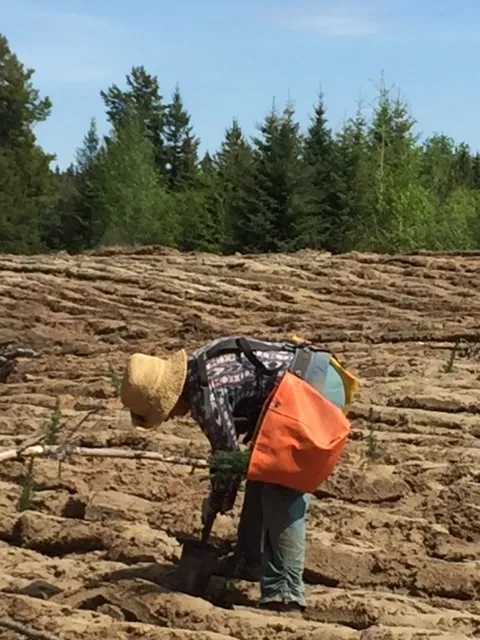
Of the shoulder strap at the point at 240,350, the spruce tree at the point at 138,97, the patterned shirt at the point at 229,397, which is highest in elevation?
the spruce tree at the point at 138,97

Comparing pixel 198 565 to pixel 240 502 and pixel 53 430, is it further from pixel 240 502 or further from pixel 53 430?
pixel 53 430

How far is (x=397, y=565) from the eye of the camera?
4.67m

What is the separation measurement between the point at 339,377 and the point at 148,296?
8.41m

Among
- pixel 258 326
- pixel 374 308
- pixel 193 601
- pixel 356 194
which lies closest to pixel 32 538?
pixel 193 601

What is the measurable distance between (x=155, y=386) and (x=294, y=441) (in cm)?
52

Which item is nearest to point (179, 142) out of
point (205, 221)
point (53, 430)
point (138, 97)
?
point (138, 97)

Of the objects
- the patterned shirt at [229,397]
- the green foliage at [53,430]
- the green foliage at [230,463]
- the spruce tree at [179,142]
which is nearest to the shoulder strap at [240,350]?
the patterned shirt at [229,397]

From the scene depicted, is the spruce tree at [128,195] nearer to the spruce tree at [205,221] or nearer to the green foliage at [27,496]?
the spruce tree at [205,221]

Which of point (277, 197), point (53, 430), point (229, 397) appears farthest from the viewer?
point (277, 197)

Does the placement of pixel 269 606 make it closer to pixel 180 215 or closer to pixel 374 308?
pixel 374 308

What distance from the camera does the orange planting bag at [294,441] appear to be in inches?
164

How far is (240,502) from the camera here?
545 cm

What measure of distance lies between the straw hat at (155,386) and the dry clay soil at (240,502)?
67 centimetres

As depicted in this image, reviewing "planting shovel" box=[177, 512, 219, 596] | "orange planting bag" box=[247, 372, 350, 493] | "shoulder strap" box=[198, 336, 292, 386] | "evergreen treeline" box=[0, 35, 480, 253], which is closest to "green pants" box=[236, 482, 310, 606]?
"orange planting bag" box=[247, 372, 350, 493]
